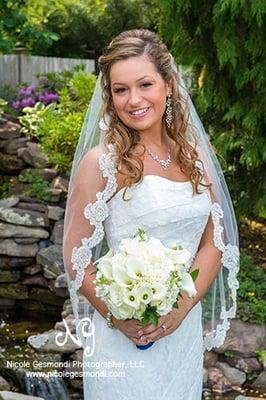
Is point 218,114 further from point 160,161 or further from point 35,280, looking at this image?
point 160,161

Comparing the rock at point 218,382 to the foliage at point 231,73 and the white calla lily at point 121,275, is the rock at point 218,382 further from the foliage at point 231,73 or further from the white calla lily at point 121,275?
the white calla lily at point 121,275

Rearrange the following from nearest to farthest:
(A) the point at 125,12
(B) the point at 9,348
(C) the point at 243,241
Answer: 1. (B) the point at 9,348
2. (C) the point at 243,241
3. (A) the point at 125,12

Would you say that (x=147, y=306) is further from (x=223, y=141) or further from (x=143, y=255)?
(x=223, y=141)

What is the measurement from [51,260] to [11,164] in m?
1.92

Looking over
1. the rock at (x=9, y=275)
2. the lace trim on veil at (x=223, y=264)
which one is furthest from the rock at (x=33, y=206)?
the lace trim on veil at (x=223, y=264)

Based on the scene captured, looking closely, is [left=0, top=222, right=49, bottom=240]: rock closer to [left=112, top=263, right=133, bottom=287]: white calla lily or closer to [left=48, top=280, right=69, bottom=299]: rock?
[left=48, top=280, right=69, bottom=299]: rock

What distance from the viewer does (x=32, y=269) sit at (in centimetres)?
750

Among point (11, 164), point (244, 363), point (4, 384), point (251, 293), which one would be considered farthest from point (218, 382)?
point (11, 164)

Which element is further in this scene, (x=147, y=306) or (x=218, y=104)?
(x=218, y=104)

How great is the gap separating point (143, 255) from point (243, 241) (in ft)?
16.3

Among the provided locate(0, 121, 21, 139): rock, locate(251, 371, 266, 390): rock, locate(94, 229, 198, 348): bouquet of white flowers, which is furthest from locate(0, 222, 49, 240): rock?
locate(94, 229, 198, 348): bouquet of white flowers

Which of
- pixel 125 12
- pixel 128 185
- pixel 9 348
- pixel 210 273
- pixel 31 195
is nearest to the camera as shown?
pixel 128 185

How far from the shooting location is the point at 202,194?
268cm

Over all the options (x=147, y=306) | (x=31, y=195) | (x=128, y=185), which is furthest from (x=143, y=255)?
(x=31, y=195)
